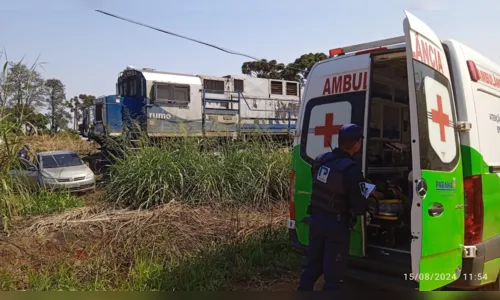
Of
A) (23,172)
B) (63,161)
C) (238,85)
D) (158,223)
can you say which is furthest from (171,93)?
(23,172)

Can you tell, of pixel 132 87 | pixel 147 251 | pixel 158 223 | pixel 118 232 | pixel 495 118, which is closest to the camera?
pixel 495 118

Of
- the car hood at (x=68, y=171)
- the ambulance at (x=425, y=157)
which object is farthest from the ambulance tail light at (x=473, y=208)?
the car hood at (x=68, y=171)

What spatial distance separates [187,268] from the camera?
4.52 m

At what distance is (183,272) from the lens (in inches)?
174

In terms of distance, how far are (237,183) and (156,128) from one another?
6.08m

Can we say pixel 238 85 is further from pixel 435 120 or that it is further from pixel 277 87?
pixel 435 120

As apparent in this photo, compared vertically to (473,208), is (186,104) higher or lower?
higher

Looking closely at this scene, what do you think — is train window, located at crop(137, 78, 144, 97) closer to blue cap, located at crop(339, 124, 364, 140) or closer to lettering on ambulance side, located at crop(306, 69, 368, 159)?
lettering on ambulance side, located at crop(306, 69, 368, 159)

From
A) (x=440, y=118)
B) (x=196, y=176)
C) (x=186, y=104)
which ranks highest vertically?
(x=186, y=104)

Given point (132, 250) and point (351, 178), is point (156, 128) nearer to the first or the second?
point (132, 250)

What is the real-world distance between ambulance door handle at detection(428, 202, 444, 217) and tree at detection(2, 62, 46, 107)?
14.4 feet

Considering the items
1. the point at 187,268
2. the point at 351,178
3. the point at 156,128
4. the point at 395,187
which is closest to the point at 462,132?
the point at 351,178

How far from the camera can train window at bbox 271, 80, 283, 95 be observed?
1697 cm

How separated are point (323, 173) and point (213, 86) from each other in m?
12.8
